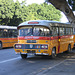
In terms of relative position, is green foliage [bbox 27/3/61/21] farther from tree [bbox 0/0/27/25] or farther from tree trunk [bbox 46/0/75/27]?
tree trunk [bbox 46/0/75/27]

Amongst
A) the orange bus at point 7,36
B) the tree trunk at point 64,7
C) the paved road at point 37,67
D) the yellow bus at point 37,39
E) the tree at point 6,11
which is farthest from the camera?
the tree at point 6,11

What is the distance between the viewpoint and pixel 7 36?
23766 millimetres

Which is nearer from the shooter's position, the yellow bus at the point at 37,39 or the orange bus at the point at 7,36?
the yellow bus at the point at 37,39

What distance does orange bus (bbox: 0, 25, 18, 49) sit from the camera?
22.7 m

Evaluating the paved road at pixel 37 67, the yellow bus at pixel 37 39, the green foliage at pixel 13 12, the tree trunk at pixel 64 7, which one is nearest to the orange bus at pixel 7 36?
the tree trunk at pixel 64 7

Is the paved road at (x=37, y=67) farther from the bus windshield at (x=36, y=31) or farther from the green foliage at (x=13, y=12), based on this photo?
the green foliage at (x=13, y=12)

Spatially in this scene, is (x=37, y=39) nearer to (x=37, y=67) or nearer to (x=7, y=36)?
(x=37, y=67)

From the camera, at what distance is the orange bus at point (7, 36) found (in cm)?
2274

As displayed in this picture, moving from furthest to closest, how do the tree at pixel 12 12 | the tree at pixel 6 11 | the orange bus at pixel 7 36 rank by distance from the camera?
the tree at pixel 12 12 → the tree at pixel 6 11 → the orange bus at pixel 7 36

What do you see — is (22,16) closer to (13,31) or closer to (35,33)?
(13,31)

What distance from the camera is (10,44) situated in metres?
24.2

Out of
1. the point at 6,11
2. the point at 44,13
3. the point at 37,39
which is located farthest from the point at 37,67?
the point at 44,13

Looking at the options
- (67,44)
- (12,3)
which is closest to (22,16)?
(12,3)

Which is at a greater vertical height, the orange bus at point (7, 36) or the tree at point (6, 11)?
the tree at point (6, 11)
